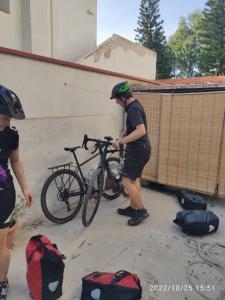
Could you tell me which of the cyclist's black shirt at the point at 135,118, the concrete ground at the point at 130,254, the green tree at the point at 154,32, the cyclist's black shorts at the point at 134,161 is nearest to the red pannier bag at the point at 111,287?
the concrete ground at the point at 130,254

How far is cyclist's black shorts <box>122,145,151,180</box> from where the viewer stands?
3045 mm

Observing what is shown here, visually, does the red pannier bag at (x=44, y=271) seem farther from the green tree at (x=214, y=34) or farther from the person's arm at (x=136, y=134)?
the green tree at (x=214, y=34)

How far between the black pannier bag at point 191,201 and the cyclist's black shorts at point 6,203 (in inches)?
99.4

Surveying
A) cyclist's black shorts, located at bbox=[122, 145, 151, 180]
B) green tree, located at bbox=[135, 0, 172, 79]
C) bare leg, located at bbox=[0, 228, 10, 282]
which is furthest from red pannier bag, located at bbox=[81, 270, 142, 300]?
green tree, located at bbox=[135, 0, 172, 79]

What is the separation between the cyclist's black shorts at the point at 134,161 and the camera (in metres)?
3.04

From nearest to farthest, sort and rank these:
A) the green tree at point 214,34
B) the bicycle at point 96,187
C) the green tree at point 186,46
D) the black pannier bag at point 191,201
Result: the bicycle at point 96,187 → the black pannier bag at point 191,201 → the green tree at point 214,34 → the green tree at point 186,46

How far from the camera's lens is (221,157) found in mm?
3660

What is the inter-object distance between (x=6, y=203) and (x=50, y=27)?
5.70 meters

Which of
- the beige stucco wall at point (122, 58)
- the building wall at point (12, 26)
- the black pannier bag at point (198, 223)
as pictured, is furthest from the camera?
the beige stucco wall at point (122, 58)

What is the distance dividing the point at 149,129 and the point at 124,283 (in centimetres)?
280

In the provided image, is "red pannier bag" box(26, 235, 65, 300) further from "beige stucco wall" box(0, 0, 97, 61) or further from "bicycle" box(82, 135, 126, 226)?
"beige stucco wall" box(0, 0, 97, 61)

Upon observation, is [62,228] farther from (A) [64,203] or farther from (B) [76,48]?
(B) [76,48]

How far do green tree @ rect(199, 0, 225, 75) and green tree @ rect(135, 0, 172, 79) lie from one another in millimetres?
3812

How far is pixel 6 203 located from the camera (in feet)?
5.56
